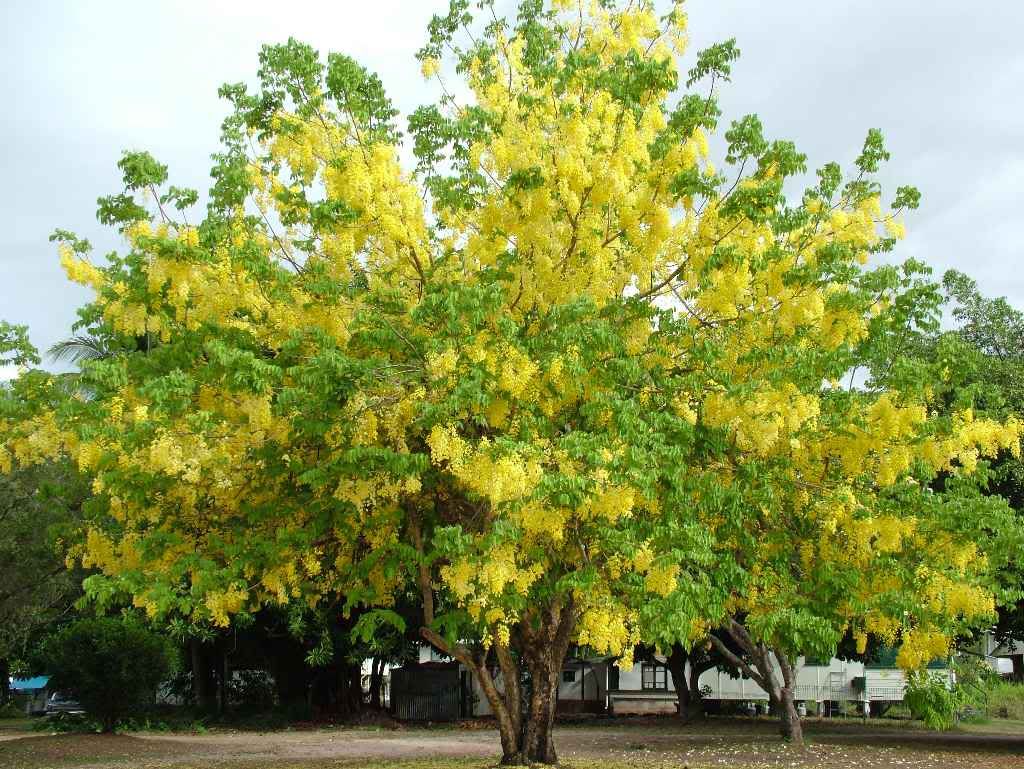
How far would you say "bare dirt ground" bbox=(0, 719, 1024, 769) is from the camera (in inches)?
556

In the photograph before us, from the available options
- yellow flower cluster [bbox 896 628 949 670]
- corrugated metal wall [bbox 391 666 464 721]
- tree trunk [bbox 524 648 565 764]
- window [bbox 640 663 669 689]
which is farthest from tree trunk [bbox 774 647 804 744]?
window [bbox 640 663 669 689]

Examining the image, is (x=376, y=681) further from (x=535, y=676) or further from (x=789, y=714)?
(x=535, y=676)

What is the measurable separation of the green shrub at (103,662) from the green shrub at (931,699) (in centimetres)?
1351

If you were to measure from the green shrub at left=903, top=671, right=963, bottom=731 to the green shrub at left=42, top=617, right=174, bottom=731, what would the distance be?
13.5 metres

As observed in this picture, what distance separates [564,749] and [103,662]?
8.41 m

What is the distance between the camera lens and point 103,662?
58.3 feet

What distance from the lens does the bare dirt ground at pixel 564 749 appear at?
1412 cm

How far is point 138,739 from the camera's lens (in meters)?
18.1

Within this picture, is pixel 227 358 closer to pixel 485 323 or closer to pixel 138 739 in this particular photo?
pixel 485 323

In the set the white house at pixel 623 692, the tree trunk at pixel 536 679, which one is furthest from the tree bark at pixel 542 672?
the white house at pixel 623 692

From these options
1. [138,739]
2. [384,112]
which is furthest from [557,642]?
[138,739]

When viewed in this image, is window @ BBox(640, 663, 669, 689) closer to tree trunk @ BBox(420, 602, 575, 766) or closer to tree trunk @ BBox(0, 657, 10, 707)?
tree trunk @ BBox(0, 657, 10, 707)

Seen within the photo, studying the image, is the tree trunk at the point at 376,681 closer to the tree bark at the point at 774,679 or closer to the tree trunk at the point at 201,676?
the tree trunk at the point at 201,676

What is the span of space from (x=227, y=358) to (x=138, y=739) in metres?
13.9
